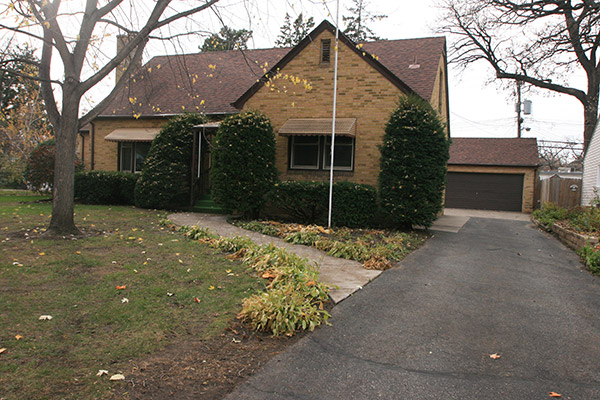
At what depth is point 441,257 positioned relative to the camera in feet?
30.1

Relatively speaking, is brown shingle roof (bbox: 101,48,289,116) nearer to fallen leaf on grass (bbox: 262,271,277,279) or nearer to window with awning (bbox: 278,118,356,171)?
window with awning (bbox: 278,118,356,171)

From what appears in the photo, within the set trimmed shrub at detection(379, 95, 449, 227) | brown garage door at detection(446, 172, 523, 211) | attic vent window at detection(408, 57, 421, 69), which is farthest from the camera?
brown garage door at detection(446, 172, 523, 211)

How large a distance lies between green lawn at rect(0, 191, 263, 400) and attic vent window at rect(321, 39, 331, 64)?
796cm

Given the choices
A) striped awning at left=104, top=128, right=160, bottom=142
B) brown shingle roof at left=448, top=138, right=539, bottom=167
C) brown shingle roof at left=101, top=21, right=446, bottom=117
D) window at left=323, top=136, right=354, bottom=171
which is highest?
brown shingle roof at left=101, top=21, right=446, bottom=117

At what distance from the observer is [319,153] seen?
47.9ft

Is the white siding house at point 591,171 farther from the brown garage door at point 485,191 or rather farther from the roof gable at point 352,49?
the roof gable at point 352,49

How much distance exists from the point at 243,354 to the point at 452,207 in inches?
1018

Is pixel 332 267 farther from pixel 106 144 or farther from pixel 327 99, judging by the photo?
pixel 106 144

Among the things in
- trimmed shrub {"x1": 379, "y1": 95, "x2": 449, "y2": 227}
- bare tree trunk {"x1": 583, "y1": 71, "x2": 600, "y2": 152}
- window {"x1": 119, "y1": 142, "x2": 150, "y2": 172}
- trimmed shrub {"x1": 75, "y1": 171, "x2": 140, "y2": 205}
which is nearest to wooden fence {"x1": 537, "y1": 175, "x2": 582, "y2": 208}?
bare tree trunk {"x1": 583, "y1": 71, "x2": 600, "y2": 152}

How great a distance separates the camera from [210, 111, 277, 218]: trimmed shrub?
40.9 ft

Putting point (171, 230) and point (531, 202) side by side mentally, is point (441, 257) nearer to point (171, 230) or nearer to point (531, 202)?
point (171, 230)

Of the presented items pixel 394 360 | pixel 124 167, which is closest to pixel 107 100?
pixel 394 360

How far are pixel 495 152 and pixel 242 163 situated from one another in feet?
69.7

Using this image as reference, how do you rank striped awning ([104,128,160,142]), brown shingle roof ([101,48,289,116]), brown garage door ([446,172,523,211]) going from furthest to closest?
1. brown garage door ([446,172,523,211])
2. brown shingle roof ([101,48,289,116])
3. striped awning ([104,128,160,142])
